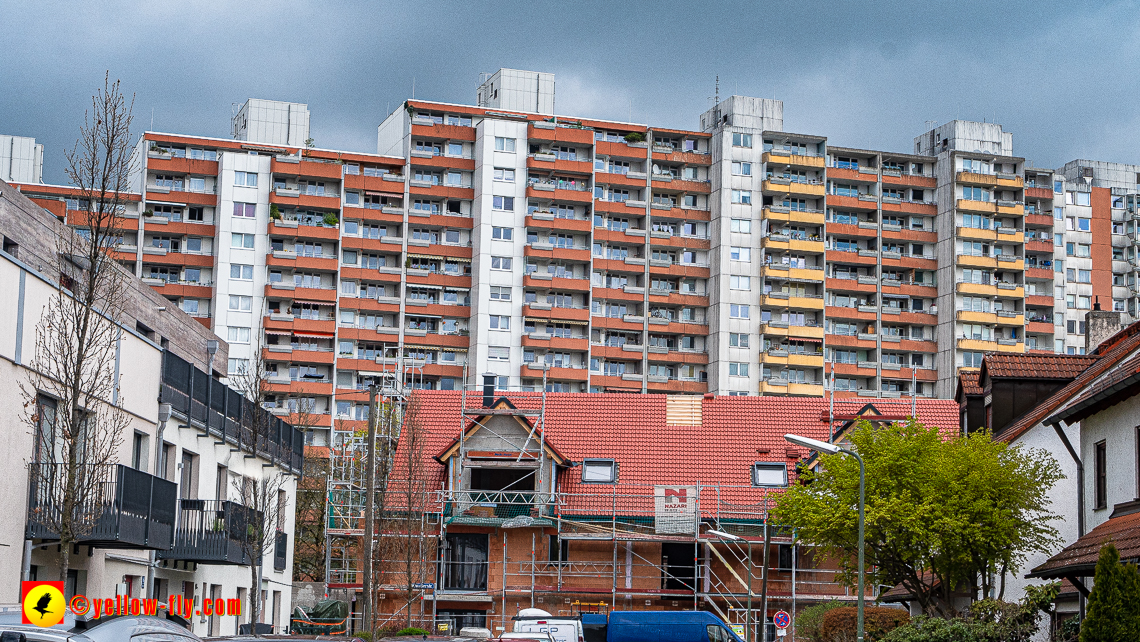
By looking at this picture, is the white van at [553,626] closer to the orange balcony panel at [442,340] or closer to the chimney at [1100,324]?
the chimney at [1100,324]

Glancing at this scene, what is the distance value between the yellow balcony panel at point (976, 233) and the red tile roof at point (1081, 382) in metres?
75.6

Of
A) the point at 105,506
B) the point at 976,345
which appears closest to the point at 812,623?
the point at 105,506

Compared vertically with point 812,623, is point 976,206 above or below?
above

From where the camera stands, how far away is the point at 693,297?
109 metres

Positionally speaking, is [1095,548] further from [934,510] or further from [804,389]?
[804,389]

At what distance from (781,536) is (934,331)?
68.2m

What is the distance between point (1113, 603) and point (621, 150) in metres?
89.3

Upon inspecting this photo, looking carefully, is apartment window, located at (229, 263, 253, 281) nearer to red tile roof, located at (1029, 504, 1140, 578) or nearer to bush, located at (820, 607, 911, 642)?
bush, located at (820, 607, 911, 642)

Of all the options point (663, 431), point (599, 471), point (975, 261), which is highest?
point (975, 261)

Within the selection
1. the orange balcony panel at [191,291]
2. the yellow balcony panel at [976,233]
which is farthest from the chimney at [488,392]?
the yellow balcony panel at [976,233]

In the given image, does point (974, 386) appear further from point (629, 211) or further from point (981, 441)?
point (629, 211)

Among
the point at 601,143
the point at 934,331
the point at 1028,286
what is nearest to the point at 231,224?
the point at 601,143

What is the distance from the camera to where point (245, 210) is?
333 ft

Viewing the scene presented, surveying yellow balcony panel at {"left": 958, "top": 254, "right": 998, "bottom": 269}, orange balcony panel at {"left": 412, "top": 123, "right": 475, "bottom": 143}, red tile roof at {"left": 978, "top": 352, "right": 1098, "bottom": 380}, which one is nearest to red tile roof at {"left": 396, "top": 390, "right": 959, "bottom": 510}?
red tile roof at {"left": 978, "top": 352, "right": 1098, "bottom": 380}
